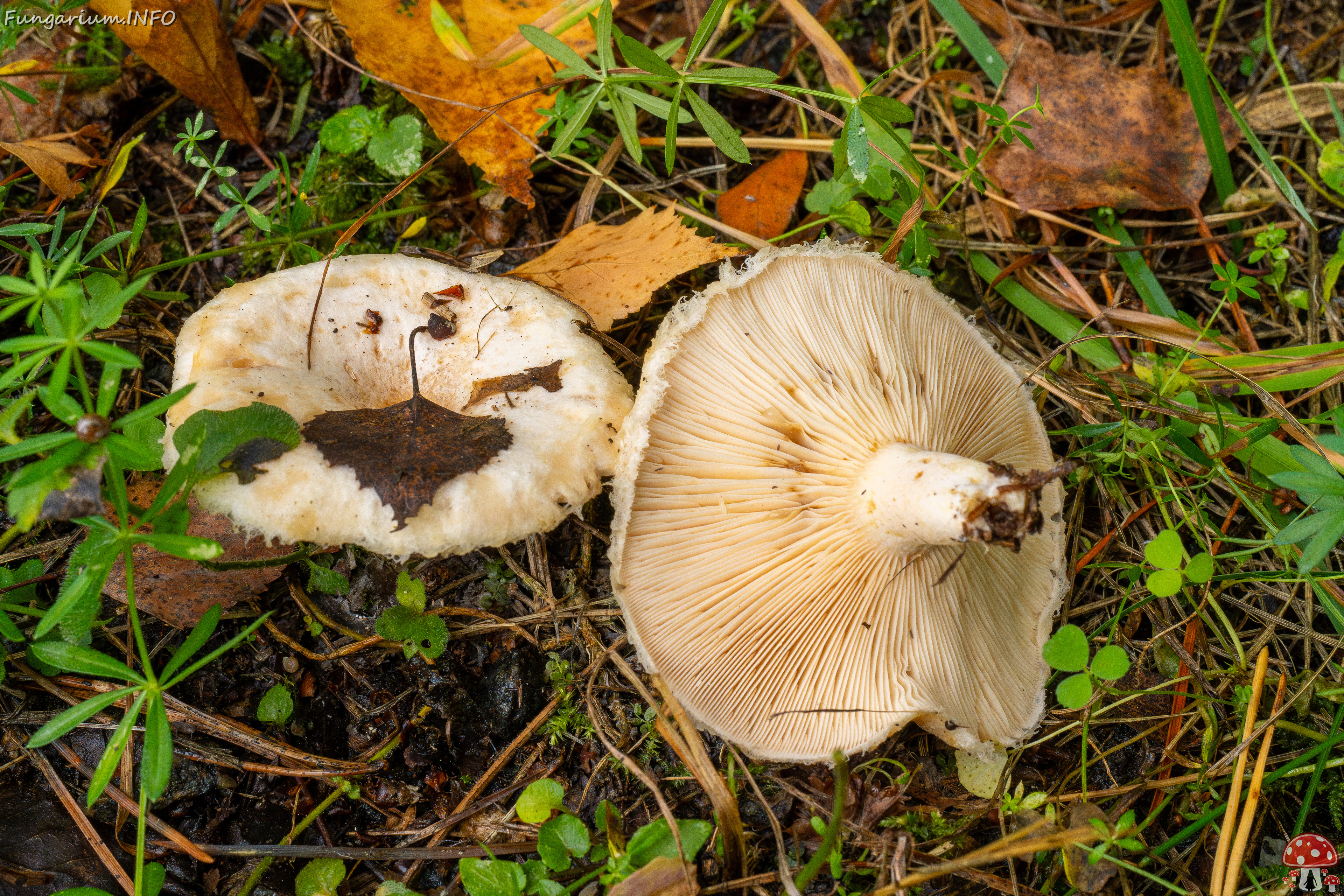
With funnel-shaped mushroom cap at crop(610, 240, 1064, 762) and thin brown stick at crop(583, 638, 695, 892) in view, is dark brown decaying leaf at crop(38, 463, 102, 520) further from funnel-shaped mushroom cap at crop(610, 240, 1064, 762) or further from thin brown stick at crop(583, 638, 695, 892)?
thin brown stick at crop(583, 638, 695, 892)

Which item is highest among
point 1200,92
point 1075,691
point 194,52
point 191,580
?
point 194,52

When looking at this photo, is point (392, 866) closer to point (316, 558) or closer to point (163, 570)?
point (316, 558)

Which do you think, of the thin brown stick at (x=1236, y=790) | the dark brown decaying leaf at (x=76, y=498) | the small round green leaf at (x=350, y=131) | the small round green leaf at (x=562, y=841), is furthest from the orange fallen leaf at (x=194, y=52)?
the thin brown stick at (x=1236, y=790)

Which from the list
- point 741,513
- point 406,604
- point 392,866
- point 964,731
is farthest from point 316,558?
point 964,731

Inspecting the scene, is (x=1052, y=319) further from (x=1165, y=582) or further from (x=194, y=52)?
(x=194, y=52)

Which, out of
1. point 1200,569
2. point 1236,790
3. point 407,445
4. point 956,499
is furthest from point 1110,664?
point 407,445

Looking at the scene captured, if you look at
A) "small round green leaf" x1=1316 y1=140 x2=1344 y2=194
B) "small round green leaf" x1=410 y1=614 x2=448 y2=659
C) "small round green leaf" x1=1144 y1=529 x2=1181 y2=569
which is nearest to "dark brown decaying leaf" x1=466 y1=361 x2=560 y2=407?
"small round green leaf" x1=410 y1=614 x2=448 y2=659
